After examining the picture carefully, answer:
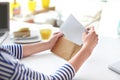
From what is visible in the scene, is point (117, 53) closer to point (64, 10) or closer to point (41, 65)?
point (41, 65)

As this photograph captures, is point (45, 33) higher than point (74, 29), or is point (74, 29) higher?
point (74, 29)

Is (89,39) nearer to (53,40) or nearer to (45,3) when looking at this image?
(53,40)

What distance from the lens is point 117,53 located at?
4.33 ft

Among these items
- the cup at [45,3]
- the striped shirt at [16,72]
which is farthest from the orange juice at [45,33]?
the cup at [45,3]

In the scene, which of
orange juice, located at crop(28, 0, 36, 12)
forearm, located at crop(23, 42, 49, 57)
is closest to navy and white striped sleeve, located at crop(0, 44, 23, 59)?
forearm, located at crop(23, 42, 49, 57)

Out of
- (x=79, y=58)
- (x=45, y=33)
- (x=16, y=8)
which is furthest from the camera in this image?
(x=16, y=8)

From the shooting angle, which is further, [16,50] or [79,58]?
[16,50]

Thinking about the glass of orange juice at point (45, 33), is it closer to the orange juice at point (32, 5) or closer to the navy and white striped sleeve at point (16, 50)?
the navy and white striped sleeve at point (16, 50)

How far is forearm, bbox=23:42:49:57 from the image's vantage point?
1.28 meters

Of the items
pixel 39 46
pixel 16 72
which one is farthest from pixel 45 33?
pixel 16 72

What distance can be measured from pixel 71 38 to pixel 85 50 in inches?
5.2

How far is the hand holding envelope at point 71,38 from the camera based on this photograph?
1.20 metres

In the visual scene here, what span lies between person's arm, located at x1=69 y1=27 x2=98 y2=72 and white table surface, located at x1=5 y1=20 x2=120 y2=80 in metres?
0.06

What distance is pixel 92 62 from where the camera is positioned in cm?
121
